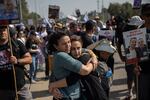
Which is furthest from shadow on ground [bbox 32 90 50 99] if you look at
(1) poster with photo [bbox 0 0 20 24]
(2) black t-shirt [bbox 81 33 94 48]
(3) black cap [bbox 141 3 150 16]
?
(3) black cap [bbox 141 3 150 16]

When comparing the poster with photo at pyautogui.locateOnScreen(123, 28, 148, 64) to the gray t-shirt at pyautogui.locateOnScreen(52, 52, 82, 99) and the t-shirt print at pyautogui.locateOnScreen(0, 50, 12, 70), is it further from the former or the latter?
the gray t-shirt at pyautogui.locateOnScreen(52, 52, 82, 99)

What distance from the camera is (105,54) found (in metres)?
5.84

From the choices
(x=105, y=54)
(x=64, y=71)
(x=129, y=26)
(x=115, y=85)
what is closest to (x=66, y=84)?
(x=64, y=71)

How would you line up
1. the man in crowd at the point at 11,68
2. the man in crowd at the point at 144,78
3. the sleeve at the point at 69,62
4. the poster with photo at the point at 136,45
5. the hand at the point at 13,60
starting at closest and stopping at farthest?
the sleeve at the point at 69,62 → the hand at the point at 13,60 → the man in crowd at the point at 11,68 → the poster with photo at the point at 136,45 → the man in crowd at the point at 144,78

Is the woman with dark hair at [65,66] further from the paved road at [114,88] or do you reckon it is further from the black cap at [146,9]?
the paved road at [114,88]

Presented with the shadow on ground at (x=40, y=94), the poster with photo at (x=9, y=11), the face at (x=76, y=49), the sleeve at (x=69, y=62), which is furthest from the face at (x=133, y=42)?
the shadow on ground at (x=40, y=94)

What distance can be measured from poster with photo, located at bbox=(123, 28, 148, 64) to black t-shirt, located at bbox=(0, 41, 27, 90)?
1483 mm

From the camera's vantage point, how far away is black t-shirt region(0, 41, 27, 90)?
6.11 meters

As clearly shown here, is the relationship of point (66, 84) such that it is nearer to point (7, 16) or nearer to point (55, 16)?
point (7, 16)

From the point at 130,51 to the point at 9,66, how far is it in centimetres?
172

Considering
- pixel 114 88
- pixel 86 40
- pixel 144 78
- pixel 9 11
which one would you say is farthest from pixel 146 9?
pixel 114 88

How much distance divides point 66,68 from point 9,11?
6.82ft

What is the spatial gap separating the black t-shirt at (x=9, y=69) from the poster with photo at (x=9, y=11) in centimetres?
34

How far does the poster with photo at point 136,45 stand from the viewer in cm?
628
